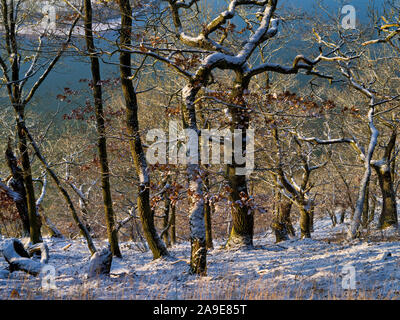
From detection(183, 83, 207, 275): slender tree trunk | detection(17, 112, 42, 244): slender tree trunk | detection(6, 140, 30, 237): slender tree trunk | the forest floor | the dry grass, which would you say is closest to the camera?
the dry grass

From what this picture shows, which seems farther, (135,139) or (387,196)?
(387,196)

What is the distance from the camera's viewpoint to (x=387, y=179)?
50.3 feet

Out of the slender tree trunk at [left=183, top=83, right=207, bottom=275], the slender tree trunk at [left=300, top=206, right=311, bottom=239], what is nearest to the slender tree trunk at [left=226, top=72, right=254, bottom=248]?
the slender tree trunk at [left=183, top=83, right=207, bottom=275]

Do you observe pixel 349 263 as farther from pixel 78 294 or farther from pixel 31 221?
pixel 31 221

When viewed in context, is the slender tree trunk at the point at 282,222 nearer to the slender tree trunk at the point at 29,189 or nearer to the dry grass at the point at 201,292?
the dry grass at the point at 201,292

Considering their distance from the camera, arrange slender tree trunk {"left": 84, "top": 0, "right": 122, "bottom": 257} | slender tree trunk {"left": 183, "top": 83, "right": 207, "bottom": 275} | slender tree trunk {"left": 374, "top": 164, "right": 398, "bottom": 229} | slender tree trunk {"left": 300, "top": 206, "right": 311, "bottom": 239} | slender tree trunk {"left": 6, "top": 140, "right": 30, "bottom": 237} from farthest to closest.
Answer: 1. slender tree trunk {"left": 374, "top": 164, "right": 398, "bottom": 229}
2. slender tree trunk {"left": 300, "top": 206, "right": 311, "bottom": 239}
3. slender tree trunk {"left": 6, "top": 140, "right": 30, "bottom": 237}
4. slender tree trunk {"left": 84, "top": 0, "right": 122, "bottom": 257}
5. slender tree trunk {"left": 183, "top": 83, "right": 207, "bottom": 275}

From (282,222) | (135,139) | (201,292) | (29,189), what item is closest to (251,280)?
(201,292)

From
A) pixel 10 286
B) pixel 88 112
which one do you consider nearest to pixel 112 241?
pixel 88 112

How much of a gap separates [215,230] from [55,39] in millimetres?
24610

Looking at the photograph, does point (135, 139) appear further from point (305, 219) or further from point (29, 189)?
point (305, 219)

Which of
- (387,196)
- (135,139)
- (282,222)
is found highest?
(135,139)

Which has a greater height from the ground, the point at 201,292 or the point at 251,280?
the point at 201,292

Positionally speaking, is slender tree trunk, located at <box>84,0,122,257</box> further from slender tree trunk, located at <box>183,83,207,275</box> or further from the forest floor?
slender tree trunk, located at <box>183,83,207,275</box>

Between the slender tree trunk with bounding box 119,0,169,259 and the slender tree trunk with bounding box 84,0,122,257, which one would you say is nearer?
the slender tree trunk with bounding box 119,0,169,259
